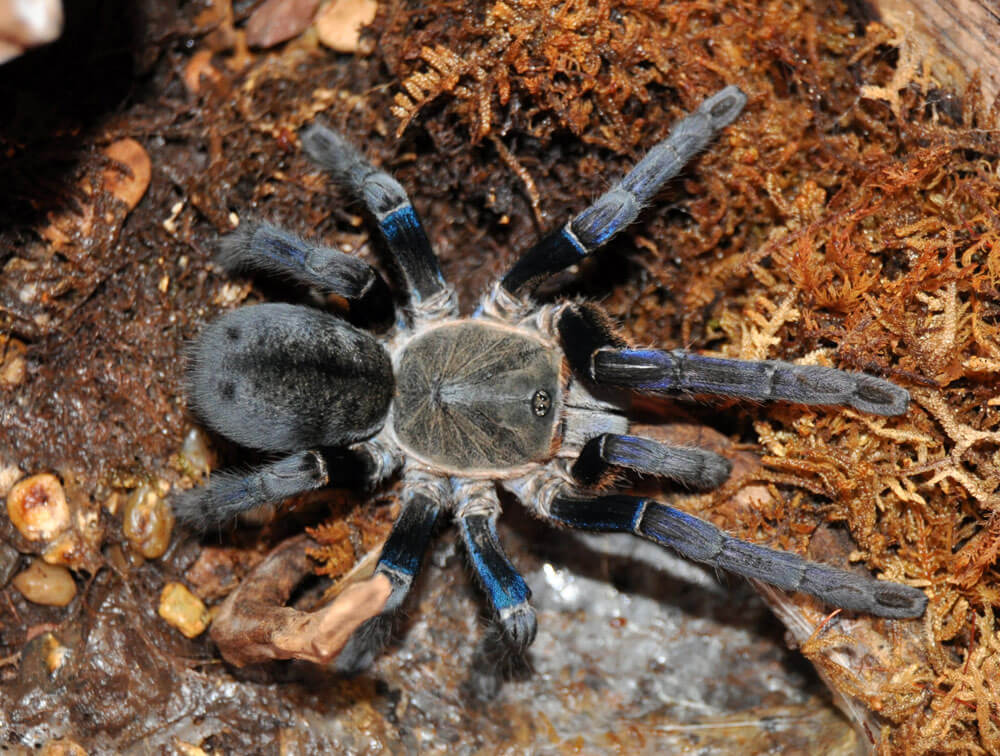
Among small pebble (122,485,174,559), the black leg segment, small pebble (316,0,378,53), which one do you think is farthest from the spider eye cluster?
small pebble (316,0,378,53)

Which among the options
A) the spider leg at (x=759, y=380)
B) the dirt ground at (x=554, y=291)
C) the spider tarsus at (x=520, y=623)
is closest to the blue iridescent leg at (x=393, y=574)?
the dirt ground at (x=554, y=291)

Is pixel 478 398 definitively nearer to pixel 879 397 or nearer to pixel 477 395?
pixel 477 395

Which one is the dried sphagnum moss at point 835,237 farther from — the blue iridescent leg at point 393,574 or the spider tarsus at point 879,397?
the blue iridescent leg at point 393,574

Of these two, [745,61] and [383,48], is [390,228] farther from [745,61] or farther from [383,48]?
Answer: [745,61]

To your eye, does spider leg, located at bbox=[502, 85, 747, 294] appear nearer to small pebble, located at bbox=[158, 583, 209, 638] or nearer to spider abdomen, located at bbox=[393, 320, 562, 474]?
spider abdomen, located at bbox=[393, 320, 562, 474]

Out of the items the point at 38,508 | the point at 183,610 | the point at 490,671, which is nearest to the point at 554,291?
the point at 490,671

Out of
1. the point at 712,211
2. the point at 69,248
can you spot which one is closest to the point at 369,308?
the point at 69,248
